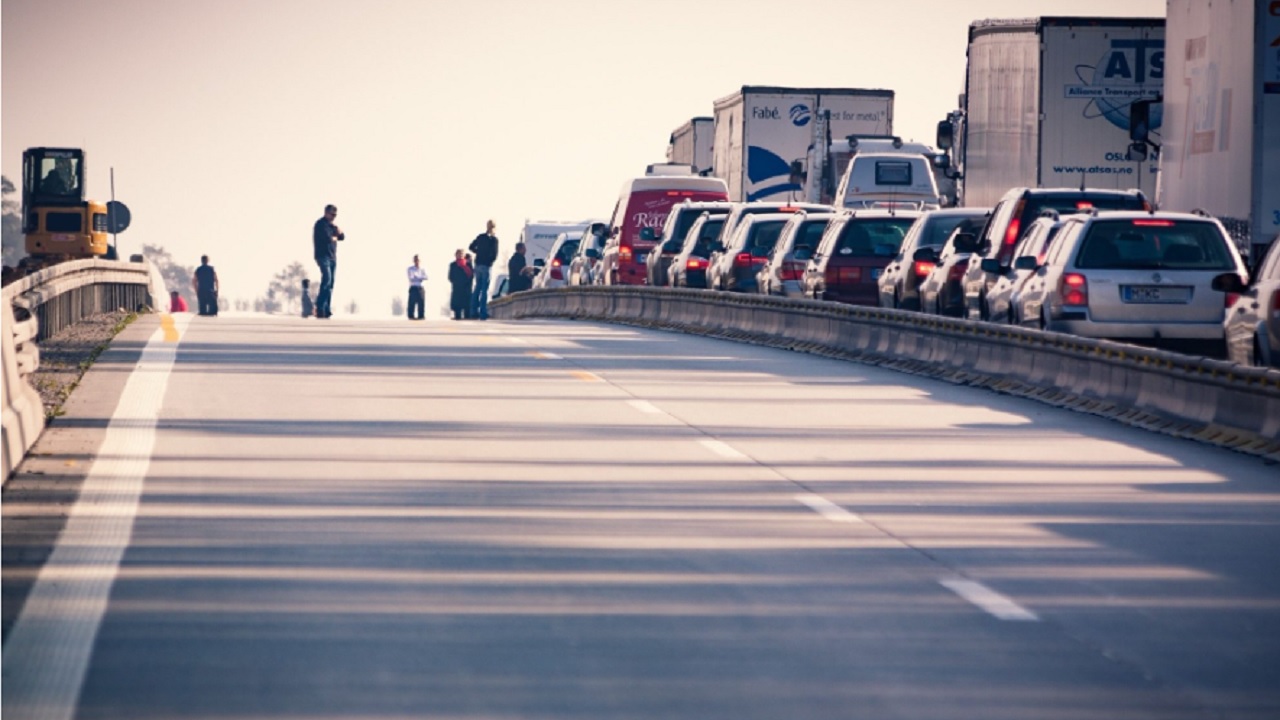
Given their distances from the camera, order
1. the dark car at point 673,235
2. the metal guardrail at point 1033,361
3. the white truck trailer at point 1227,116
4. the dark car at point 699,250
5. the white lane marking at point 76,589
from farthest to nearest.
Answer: the dark car at point 673,235
the dark car at point 699,250
the white truck trailer at point 1227,116
the metal guardrail at point 1033,361
the white lane marking at point 76,589

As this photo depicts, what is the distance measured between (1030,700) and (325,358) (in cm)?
1775

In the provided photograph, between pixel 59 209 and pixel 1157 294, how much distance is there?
142 feet

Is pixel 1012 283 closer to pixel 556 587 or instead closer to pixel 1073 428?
pixel 1073 428

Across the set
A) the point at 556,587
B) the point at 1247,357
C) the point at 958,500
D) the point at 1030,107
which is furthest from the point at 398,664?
the point at 1030,107

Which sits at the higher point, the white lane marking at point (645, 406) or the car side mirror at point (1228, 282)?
the car side mirror at point (1228, 282)

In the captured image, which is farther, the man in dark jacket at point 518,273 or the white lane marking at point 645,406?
the man in dark jacket at point 518,273

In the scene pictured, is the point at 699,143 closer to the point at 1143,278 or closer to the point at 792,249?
the point at 792,249

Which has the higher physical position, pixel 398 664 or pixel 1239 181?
pixel 1239 181

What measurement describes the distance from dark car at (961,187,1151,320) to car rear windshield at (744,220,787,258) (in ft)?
32.0

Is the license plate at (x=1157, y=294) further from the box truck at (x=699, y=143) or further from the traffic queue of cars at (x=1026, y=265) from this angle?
the box truck at (x=699, y=143)

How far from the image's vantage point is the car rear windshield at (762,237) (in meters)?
36.6

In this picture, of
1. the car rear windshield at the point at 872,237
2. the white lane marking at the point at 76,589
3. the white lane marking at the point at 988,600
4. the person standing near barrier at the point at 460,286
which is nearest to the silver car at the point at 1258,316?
the white lane marking at the point at 76,589

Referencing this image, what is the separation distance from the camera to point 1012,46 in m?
37.0

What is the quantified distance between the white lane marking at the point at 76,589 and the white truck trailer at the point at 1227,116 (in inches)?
453
